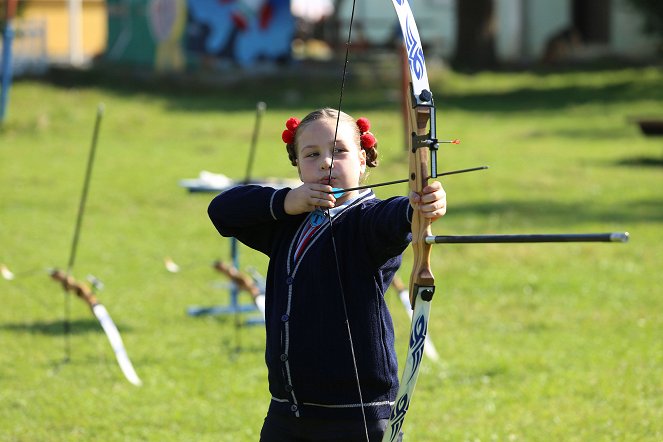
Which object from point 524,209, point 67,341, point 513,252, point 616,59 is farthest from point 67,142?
point 616,59

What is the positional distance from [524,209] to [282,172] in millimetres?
3784

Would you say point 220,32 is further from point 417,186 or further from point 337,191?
point 417,186

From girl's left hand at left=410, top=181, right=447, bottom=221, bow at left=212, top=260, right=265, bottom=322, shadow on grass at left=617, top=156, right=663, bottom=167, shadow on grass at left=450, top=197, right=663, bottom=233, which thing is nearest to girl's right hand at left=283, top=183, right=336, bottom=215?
girl's left hand at left=410, top=181, right=447, bottom=221

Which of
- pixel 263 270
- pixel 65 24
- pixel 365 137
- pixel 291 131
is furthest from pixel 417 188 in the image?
pixel 65 24

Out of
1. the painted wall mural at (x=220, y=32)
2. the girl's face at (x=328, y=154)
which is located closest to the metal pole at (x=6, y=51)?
the painted wall mural at (x=220, y=32)

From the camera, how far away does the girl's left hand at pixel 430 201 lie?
3.02 m

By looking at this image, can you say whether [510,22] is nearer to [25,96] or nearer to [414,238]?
[25,96]

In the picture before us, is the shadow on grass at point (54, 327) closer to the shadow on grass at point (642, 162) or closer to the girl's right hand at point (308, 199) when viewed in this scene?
→ the girl's right hand at point (308, 199)

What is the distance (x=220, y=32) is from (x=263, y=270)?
17394 millimetres

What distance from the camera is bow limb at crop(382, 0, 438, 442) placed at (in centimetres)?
312

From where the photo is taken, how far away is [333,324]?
351 centimetres

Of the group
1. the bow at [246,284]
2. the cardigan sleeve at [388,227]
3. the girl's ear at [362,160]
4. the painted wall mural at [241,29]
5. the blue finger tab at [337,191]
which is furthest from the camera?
the painted wall mural at [241,29]

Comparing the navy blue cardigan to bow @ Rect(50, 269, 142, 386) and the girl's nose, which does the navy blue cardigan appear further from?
bow @ Rect(50, 269, 142, 386)

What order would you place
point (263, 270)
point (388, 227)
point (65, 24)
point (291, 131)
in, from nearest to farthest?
point (388, 227) < point (291, 131) < point (263, 270) < point (65, 24)
